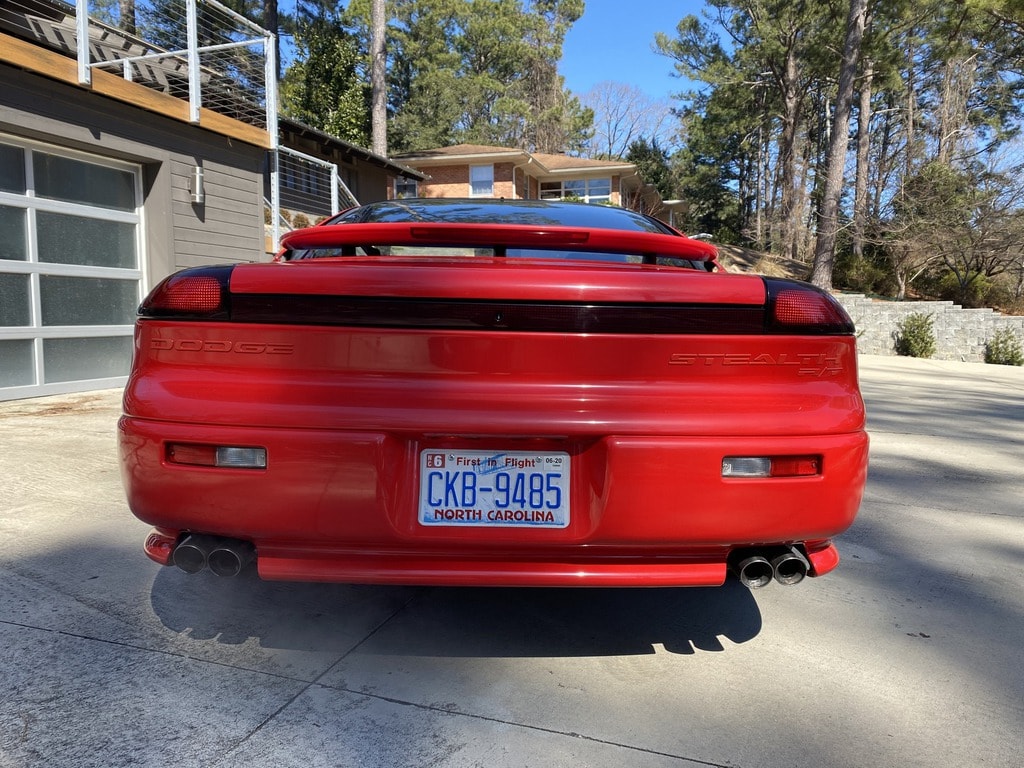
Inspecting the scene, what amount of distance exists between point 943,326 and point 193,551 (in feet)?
60.9

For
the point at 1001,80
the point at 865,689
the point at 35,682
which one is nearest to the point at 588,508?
the point at 865,689

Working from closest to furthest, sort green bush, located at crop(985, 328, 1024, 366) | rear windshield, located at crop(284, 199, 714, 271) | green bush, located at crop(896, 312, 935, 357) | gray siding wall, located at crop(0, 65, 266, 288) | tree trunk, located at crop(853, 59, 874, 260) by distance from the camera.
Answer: rear windshield, located at crop(284, 199, 714, 271), gray siding wall, located at crop(0, 65, 266, 288), green bush, located at crop(985, 328, 1024, 366), green bush, located at crop(896, 312, 935, 357), tree trunk, located at crop(853, 59, 874, 260)

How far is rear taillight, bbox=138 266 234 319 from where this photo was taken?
1.83 m

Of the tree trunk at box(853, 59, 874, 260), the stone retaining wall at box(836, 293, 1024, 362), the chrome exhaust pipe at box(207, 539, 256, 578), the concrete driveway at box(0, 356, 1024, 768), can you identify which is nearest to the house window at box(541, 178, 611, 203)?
the tree trunk at box(853, 59, 874, 260)

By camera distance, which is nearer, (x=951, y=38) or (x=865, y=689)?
(x=865, y=689)

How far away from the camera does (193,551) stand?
1.87 metres

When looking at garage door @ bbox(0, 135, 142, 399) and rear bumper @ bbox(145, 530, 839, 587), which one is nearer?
rear bumper @ bbox(145, 530, 839, 587)

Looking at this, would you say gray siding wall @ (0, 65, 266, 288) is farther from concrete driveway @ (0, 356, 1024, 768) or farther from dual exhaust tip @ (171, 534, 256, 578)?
dual exhaust tip @ (171, 534, 256, 578)

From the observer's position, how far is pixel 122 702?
6.10 ft

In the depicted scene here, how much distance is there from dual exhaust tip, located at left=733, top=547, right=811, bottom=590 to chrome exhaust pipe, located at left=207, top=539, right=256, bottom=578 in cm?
133

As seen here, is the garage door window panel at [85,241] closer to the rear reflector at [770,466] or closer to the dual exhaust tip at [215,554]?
the dual exhaust tip at [215,554]

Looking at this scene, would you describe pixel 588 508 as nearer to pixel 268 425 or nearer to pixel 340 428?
pixel 340 428

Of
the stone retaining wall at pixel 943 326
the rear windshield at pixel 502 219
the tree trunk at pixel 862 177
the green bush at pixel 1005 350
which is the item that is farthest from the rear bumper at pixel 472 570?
the tree trunk at pixel 862 177

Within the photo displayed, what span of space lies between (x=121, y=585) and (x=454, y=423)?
5.71ft
